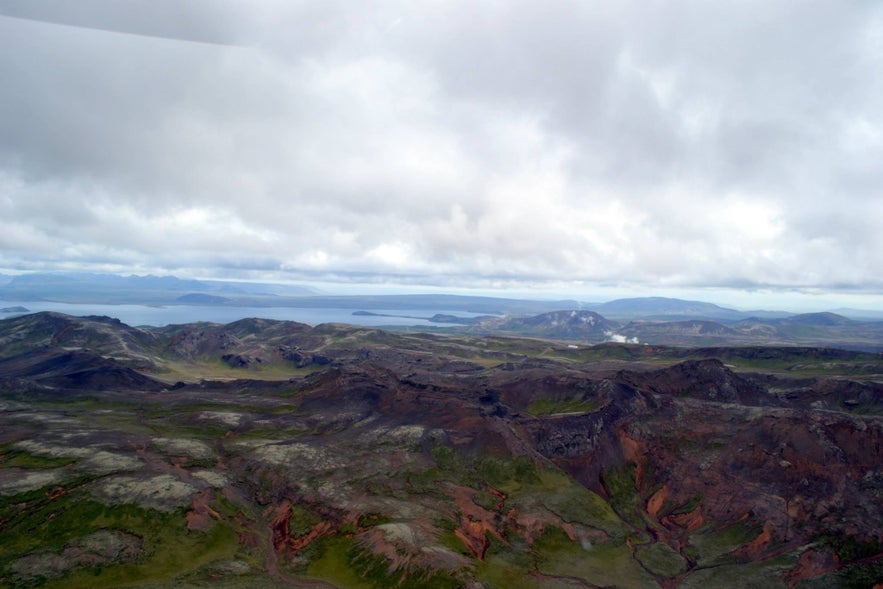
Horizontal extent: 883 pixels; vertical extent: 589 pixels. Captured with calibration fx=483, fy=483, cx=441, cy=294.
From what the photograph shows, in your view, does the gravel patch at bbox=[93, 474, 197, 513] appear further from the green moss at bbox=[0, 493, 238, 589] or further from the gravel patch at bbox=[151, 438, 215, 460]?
the gravel patch at bbox=[151, 438, 215, 460]

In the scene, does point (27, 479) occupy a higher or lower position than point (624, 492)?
higher

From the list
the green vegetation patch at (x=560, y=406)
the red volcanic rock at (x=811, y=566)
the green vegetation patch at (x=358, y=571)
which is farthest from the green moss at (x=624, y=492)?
the green vegetation patch at (x=358, y=571)

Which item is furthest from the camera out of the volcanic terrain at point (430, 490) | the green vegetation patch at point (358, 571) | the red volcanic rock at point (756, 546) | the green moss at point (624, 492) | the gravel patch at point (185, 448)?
the gravel patch at point (185, 448)

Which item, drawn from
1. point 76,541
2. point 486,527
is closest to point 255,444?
point 76,541

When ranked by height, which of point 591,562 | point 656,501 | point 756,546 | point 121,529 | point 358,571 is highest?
point 121,529

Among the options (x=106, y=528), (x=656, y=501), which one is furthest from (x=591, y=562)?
(x=106, y=528)

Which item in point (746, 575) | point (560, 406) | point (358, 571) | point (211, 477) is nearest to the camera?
point (358, 571)

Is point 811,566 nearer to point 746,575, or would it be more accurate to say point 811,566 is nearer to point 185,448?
point 746,575

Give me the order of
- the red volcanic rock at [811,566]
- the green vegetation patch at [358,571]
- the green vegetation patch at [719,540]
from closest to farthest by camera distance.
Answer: the green vegetation patch at [358,571]
the red volcanic rock at [811,566]
the green vegetation patch at [719,540]

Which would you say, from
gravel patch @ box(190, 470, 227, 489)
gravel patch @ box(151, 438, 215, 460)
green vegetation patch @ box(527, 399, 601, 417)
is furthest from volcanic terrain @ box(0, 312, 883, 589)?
green vegetation patch @ box(527, 399, 601, 417)

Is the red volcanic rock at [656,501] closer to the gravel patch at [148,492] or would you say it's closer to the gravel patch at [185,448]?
the gravel patch at [148,492]

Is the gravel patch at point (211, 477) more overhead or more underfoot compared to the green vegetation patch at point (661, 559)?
more overhead
